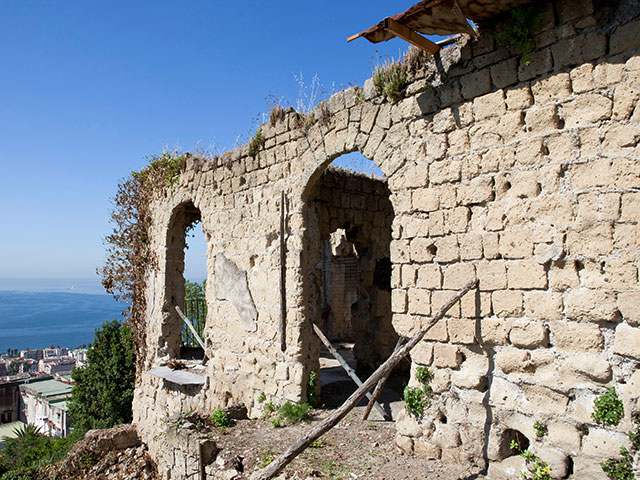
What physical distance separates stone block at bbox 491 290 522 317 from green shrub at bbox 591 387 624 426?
877 millimetres

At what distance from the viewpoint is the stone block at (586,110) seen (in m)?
3.72

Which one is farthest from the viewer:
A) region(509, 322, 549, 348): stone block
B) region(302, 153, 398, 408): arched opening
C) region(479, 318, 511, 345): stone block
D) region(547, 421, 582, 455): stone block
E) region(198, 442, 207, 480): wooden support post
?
region(302, 153, 398, 408): arched opening

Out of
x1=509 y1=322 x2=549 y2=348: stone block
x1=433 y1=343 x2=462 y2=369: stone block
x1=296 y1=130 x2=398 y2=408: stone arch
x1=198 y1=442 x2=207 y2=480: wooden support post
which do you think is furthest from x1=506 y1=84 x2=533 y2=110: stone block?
x1=198 y1=442 x2=207 y2=480: wooden support post

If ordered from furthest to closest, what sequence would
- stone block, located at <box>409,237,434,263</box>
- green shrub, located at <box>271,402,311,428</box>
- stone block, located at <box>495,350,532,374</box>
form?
green shrub, located at <box>271,402,311,428</box>, stone block, located at <box>409,237,434,263</box>, stone block, located at <box>495,350,532,374</box>

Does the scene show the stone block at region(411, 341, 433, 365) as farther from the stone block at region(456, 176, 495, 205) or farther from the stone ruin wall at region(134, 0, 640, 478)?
the stone block at region(456, 176, 495, 205)

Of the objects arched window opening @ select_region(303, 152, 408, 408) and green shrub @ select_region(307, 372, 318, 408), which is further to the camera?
arched window opening @ select_region(303, 152, 408, 408)

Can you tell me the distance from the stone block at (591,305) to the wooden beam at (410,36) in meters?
2.69

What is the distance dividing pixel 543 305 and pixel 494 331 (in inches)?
20.3

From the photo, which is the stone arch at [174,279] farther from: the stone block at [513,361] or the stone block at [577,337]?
the stone block at [577,337]

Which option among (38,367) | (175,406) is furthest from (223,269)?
(38,367)

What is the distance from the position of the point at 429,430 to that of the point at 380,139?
3.13 metres

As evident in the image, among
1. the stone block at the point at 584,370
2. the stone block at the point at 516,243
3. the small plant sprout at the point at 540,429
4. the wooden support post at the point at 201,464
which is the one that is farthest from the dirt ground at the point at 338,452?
the stone block at the point at 516,243

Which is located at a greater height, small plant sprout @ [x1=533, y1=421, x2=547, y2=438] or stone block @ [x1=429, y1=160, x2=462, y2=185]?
stone block @ [x1=429, y1=160, x2=462, y2=185]

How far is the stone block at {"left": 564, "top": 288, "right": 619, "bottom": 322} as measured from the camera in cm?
362
